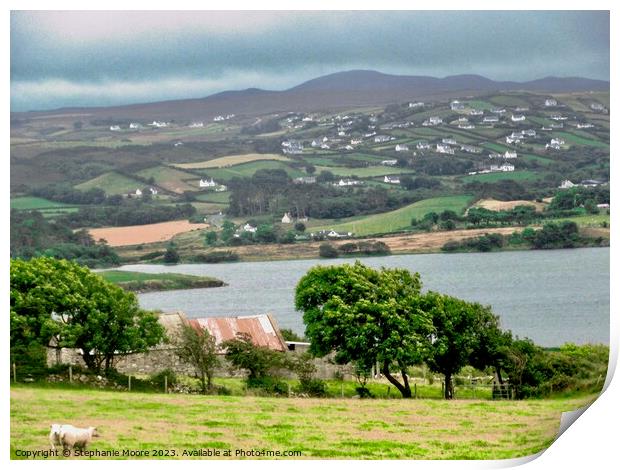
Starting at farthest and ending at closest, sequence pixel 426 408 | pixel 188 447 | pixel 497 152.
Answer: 1. pixel 497 152
2. pixel 426 408
3. pixel 188 447

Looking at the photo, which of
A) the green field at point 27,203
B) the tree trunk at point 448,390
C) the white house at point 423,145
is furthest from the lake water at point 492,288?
the white house at point 423,145

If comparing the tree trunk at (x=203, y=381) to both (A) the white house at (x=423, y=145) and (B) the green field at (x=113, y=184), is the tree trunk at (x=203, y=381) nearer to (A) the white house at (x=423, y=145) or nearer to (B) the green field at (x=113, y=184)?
(B) the green field at (x=113, y=184)

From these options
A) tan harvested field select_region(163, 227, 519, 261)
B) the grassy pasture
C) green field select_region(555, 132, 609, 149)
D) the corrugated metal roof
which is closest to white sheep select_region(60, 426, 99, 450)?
the corrugated metal roof

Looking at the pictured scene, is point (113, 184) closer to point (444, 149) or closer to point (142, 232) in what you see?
point (142, 232)

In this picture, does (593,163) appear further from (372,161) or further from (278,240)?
(278,240)

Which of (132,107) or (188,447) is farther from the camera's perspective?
(132,107)
